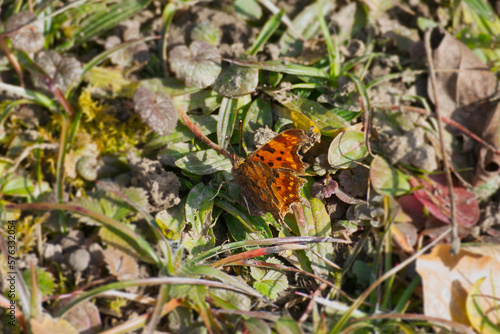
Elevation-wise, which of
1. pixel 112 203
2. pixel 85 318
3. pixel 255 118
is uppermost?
pixel 255 118

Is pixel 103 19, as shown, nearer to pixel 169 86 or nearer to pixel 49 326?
pixel 169 86

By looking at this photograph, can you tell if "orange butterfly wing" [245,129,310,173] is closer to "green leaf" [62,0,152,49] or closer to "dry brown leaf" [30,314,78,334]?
"dry brown leaf" [30,314,78,334]

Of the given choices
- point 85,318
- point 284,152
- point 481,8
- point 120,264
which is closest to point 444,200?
point 284,152

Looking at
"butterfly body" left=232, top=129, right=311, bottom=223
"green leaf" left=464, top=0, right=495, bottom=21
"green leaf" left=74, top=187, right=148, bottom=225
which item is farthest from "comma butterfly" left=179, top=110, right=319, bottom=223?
"green leaf" left=464, top=0, right=495, bottom=21

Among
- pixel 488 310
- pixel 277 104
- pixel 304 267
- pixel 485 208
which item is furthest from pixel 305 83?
pixel 488 310

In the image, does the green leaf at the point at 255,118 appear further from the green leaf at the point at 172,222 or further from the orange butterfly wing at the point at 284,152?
the green leaf at the point at 172,222

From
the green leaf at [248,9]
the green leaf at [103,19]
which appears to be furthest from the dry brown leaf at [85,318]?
the green leaf at [248,9]
